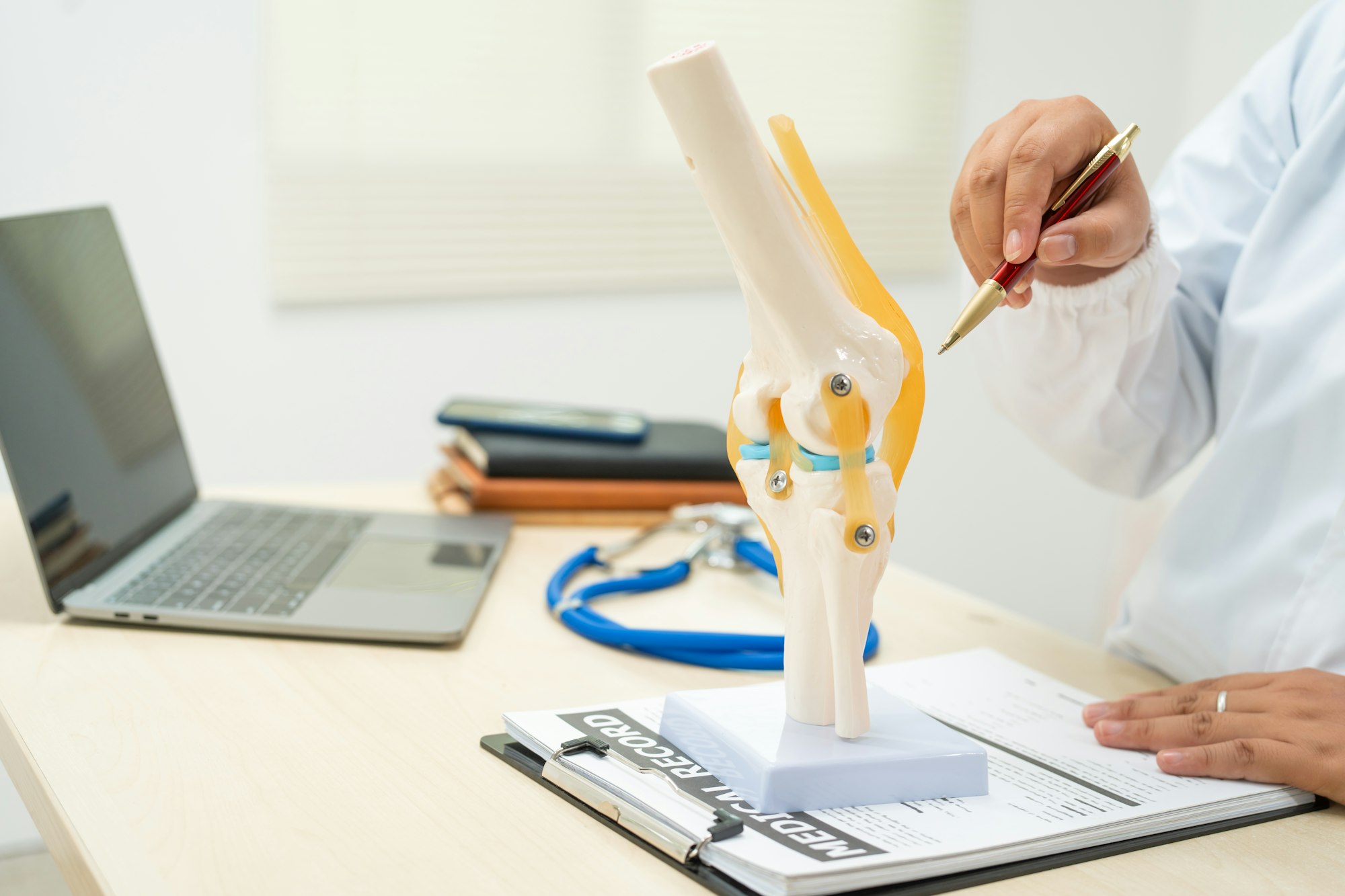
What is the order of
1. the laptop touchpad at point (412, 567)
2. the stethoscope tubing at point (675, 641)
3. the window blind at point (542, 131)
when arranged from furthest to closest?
the window blind at point (542, 131) < the laptop touchpad at point (412, 567) < the stethoscope tubing at point (675, 641)

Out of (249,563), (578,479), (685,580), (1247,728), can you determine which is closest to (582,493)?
(578,479)

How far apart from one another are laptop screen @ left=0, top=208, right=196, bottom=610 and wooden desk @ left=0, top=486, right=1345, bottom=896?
0.07 meters

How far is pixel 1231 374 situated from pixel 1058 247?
40cm

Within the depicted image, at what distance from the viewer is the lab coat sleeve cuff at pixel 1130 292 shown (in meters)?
0.83

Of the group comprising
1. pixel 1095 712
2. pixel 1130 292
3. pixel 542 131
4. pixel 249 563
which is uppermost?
pixel 542 131

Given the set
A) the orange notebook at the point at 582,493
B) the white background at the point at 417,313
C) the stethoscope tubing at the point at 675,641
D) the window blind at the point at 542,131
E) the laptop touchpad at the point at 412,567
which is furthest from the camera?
the window blind at the point at 542,131

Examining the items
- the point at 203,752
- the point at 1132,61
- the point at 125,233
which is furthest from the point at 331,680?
the point at 1132,61

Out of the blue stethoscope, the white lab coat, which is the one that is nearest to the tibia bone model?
the blue stethoscope

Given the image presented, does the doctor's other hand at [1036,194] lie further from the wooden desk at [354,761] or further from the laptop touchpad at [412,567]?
the laptop touchpad at [412,567]

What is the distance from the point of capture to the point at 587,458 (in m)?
1.25

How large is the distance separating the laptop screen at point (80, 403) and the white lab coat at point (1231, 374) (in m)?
0.75

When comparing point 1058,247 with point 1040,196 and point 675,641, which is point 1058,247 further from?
point 675,641

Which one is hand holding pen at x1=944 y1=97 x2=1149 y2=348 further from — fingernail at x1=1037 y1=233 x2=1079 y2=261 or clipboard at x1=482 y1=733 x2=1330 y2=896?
clipboard at x1=482 y1=733 x2=1330 y2=896

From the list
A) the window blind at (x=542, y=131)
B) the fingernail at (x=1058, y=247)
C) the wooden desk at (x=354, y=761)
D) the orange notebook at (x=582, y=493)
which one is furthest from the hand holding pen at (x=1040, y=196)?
the window blind at (x=542, y=131)
